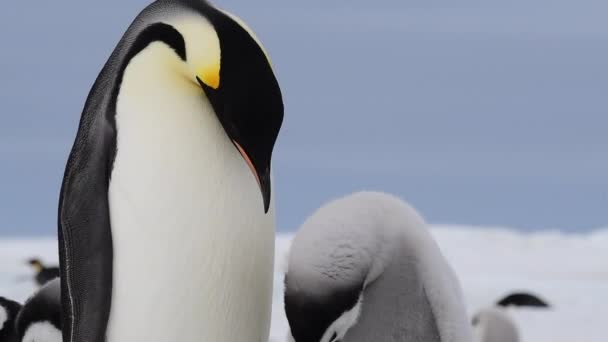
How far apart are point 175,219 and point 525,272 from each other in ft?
51.2

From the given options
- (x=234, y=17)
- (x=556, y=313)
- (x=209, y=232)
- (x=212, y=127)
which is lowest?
(x=556, y=313)

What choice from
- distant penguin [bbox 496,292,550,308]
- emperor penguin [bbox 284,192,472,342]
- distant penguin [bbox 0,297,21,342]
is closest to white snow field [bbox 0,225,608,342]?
distant penguin [bbox 496,292,550,308]

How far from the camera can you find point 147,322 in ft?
8.66

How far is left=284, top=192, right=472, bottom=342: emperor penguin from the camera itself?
8.62 feet

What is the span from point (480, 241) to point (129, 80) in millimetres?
17845

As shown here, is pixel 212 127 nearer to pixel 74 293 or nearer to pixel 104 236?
pixel 104 236

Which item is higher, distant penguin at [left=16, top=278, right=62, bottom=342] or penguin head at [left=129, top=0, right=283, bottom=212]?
penguin head at [left=129, top=0, right=283, bottom=212]

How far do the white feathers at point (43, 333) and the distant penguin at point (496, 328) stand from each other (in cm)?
249

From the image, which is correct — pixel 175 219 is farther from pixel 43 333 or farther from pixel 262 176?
pixel 43 333

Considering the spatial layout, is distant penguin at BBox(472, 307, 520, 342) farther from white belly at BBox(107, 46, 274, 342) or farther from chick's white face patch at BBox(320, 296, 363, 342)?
white belly at BBox(107, 46, 274, 342)

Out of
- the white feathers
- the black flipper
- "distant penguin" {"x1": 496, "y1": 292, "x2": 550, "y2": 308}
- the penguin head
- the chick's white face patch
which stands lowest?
"distant penguin" {"x1": 496, "y1": 292, "x2": 550, "y2": 308}

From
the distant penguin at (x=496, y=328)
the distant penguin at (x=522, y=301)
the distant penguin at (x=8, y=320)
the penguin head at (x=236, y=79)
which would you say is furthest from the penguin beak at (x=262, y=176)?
the distant penguin at (x=522, y=301)

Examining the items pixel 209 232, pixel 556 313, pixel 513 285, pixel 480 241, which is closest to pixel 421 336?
pixel 209 232

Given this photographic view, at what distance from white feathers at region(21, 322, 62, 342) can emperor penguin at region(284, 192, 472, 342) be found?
6.04 ft
